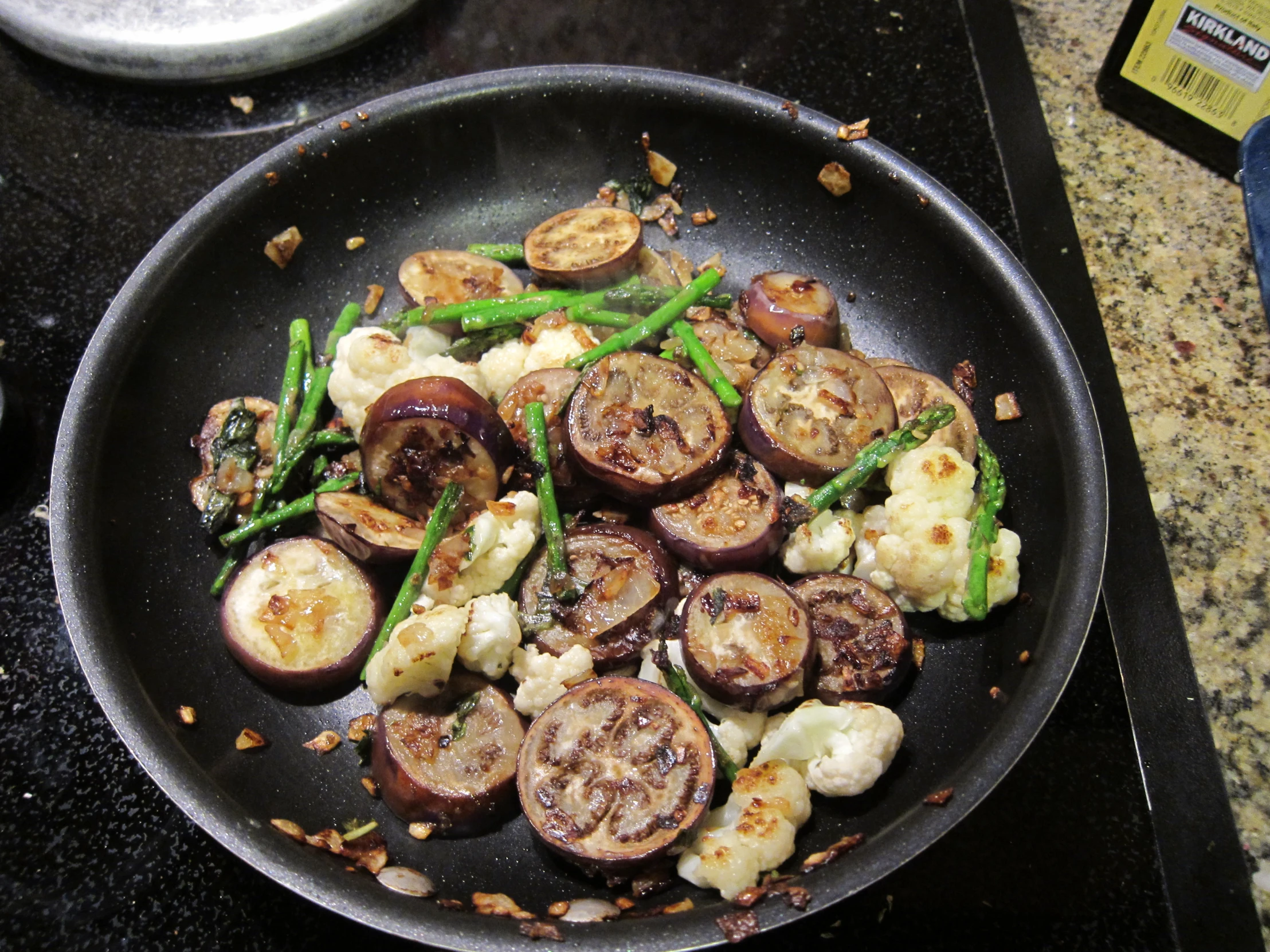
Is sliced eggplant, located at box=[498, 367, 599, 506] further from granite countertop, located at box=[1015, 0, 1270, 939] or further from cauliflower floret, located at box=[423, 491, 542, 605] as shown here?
granite countertop, located at box=[1015, 0, 1270, 939]

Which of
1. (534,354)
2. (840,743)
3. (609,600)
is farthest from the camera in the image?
(534,354)

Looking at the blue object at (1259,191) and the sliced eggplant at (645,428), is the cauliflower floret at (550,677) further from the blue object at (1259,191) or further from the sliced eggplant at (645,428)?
the blue object at (1259,191)

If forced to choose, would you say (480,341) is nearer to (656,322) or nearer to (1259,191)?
(656,322)

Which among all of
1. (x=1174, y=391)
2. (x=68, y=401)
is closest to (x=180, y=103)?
(x=68, y=401)

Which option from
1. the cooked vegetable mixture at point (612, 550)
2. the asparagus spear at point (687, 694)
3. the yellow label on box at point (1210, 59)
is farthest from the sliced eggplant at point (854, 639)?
the yellow label on box at point (1210, 59)

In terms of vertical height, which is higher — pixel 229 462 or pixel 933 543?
pixel 933 543

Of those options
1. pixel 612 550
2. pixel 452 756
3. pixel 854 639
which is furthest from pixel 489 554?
pixel 854 639

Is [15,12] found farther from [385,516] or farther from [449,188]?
[385,516]
